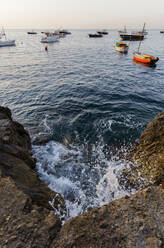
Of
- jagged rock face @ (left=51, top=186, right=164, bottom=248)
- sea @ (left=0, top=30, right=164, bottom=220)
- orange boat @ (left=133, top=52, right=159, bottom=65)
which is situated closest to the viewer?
jagged rock face @ (left=51, top=186, right=164, bottom=248)

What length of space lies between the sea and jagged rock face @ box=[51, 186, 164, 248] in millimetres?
2674

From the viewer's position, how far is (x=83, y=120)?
1273 centimetres

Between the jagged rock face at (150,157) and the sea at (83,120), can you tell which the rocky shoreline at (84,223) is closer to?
the sea at (83,120)

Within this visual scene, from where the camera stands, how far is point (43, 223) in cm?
324

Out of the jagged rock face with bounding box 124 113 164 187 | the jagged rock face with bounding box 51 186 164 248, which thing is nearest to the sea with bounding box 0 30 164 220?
the jagged rock face with bounding box 124 113 164 187

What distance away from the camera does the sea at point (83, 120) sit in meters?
7.32

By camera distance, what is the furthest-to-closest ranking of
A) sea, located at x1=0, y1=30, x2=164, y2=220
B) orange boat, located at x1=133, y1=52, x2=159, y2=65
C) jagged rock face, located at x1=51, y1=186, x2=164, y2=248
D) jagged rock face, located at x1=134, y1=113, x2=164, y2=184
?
orange boat, located at x1=133, y1=52, x2=159, y2=65 → sea, located at x1=0, y1=30, x2=164, y2=220 → jagged rock face, located at x1=134, y1=113, x2=164, y2=184 → jagged rock face, located at x1=51, y1=186, x2=164, y2=248

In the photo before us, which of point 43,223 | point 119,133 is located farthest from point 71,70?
point 43,223

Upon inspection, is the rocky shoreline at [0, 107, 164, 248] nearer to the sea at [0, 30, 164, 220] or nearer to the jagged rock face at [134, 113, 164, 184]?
the sea at [0, 30, 164, 220]

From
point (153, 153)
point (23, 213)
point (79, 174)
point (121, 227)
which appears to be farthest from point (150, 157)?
point (23, 213)

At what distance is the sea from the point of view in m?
7.32

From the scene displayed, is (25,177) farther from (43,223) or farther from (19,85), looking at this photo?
(19,85)

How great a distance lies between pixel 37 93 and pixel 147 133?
15.4 meters

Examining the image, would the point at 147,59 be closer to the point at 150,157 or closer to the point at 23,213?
the point at 150,157
